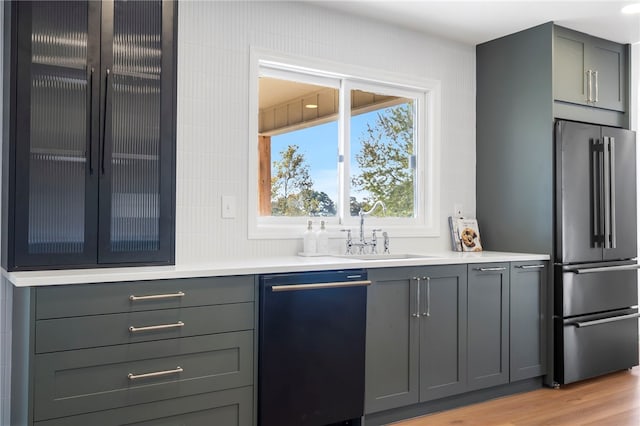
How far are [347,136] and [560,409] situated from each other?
2.10 m

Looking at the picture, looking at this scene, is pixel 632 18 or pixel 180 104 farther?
pixel 632 18

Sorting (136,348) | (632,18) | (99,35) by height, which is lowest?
(136,348)

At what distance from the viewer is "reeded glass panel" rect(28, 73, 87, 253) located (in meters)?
2.21

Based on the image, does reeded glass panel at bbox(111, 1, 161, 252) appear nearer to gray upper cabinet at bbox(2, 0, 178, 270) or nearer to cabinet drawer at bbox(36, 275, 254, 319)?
gray upper cabinet at bbox(2, 0, 178, 270)

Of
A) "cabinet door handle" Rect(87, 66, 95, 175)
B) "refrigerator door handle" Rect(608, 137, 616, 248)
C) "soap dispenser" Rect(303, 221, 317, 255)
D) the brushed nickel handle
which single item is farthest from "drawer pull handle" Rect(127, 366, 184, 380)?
the brushed nickel handle

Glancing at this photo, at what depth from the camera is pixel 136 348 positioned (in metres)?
2.26

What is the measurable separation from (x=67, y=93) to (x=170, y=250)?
774mm

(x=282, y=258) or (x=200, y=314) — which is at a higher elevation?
(x=282, y=258)

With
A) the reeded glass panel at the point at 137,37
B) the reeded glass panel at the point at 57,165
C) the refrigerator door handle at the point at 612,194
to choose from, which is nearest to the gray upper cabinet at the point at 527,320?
the refrigerator door handle at the point at 612,194

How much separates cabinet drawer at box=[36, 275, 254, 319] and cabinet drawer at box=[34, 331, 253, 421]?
0.50 ft

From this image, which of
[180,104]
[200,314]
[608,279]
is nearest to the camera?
[200,314]

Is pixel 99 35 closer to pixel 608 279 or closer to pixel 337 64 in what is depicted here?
pixel 337 64

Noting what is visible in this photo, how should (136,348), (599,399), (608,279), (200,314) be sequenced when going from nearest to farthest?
1. (136,348)
2. (200,314)
3. (599,399)
4. (608,279)

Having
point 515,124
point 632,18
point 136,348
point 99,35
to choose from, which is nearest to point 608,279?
point 515,124
